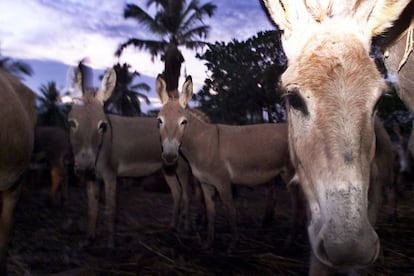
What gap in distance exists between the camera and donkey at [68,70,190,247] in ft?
21.6

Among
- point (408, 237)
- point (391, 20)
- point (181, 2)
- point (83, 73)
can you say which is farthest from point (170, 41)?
point (391, 20)

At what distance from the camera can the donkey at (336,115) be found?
183 cm

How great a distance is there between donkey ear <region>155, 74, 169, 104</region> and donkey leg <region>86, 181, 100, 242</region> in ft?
7.24

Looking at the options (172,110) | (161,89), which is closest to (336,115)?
(172,110)

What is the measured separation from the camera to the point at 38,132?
12.1 metres

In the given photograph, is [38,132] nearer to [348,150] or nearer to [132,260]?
[132,260]

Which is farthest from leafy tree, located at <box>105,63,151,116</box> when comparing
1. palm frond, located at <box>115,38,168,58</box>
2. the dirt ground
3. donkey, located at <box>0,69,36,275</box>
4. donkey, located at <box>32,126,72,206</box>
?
donkey, located at <box>0,69,36,275</box>

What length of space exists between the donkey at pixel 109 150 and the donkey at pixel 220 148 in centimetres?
116

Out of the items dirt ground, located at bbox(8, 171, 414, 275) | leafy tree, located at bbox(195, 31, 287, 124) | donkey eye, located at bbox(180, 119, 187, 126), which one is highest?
leafy tree, located at bbox(195, 31, 287, 124)

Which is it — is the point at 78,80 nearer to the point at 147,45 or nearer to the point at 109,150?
the point at 109,150

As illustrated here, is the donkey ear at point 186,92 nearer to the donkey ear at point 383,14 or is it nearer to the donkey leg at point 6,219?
the donkey leg at point 6,219

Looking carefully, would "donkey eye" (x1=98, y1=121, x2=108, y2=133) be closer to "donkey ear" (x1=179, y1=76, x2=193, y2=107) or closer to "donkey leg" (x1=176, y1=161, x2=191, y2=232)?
"donkey ear" (x1=179, y1=76, x2=193, y2=107)

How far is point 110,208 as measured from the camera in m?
6.89

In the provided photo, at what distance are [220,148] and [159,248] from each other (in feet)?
7.71
